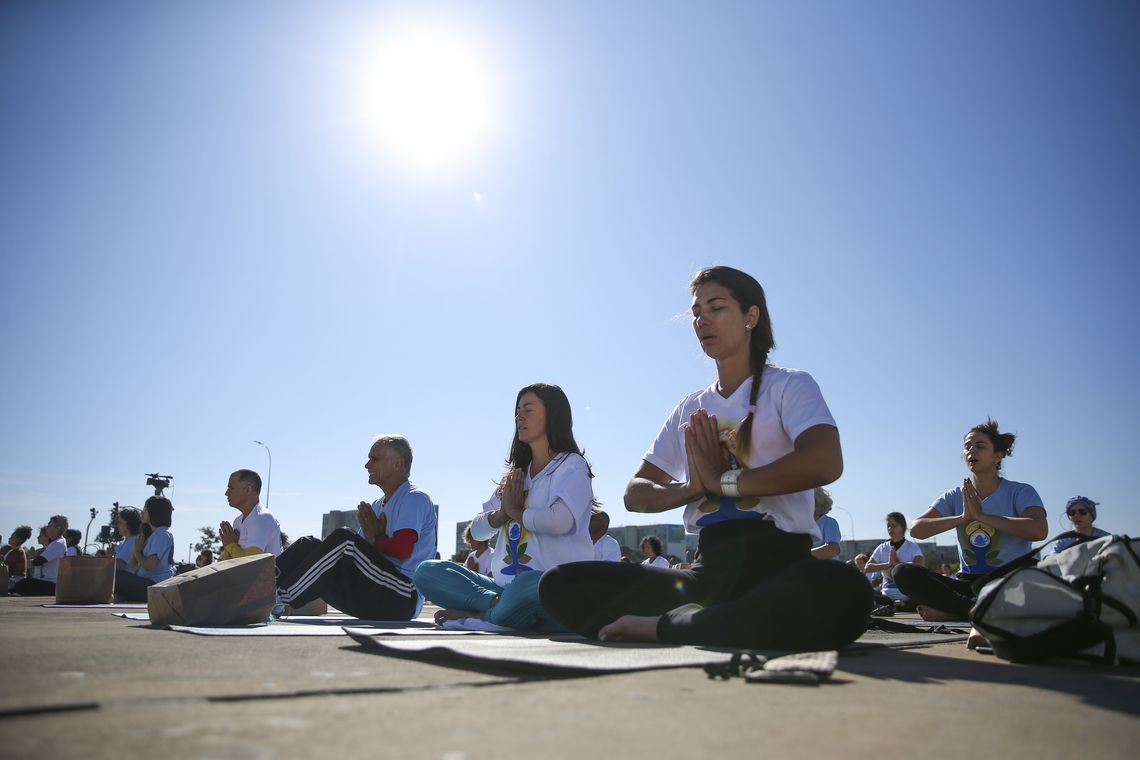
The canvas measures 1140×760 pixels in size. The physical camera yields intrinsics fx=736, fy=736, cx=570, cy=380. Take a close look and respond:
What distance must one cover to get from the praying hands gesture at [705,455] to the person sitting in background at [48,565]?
1211 cm

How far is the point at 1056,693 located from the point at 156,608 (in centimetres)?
413

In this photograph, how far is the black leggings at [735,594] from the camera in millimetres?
2543

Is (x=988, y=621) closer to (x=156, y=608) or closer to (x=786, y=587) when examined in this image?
(x=786, y=587)

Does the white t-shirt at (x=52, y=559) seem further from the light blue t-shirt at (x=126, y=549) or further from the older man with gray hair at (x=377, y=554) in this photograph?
the older man with gray hair at (x=377, y=554)

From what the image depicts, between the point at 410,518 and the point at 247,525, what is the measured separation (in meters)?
2.17

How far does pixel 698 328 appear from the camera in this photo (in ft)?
12.3

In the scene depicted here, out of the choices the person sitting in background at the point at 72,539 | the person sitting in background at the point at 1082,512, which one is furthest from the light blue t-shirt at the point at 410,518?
the person sitting in background at the point at 72,539

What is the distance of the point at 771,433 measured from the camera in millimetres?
3361

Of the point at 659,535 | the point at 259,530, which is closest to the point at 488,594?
the point at 259,530

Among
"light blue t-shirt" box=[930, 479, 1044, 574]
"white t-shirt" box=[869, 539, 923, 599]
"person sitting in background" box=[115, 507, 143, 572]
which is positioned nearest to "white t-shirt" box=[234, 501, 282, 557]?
"person sitting in background" box=[115, 507, 143, 572]

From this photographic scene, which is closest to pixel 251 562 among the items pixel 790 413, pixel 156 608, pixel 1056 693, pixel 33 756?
pixel 156 608

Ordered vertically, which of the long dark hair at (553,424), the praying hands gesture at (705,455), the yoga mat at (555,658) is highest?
the long dark hair at (553,424)

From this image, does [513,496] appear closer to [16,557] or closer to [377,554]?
[377,554]

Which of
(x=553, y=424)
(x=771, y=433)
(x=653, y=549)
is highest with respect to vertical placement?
(x=553, y=424)
